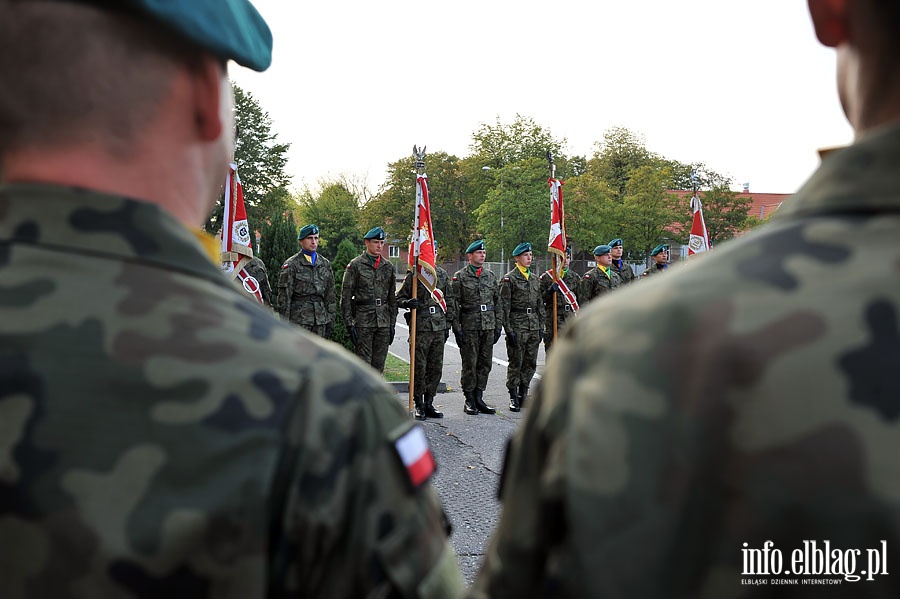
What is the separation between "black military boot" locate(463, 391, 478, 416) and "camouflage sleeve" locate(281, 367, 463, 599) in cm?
855

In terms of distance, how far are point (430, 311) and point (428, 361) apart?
0.64 metres

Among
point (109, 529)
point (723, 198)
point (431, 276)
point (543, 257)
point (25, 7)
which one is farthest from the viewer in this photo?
point (543, 257)

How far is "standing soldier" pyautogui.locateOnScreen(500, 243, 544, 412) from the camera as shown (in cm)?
1036

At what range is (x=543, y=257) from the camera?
4656 centimetres

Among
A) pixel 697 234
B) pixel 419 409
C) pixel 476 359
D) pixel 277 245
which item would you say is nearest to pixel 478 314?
pixel 476 359

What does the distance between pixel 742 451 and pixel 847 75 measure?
1.66ft

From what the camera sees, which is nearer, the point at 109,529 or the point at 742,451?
the point at 742,451

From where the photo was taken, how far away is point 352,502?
3.19 ft

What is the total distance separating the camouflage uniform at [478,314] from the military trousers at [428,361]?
1.31ft

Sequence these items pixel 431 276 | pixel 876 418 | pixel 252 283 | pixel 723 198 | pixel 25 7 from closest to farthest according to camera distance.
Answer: pixel 876 418, pixel 25 7, pixel 252 283, pixel 431 276, pixel 723 198

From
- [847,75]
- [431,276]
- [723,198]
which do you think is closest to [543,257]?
[723,198]

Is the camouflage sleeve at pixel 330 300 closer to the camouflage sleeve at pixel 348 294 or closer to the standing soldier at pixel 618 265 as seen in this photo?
the camouflage sleeve at pixel 348 294

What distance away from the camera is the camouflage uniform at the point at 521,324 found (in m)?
10.4

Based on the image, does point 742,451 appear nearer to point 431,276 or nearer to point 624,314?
point 624,314
